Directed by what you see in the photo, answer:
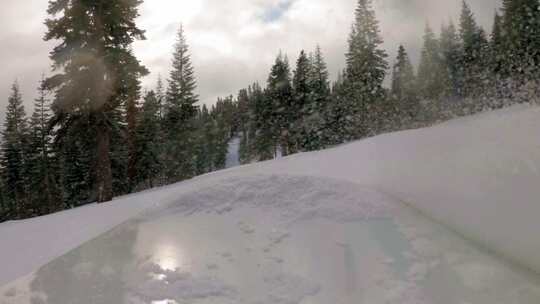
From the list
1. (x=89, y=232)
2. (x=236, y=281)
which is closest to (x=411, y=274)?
(x=236, y=281)

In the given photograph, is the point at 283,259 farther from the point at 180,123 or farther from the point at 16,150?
the point at 16,150

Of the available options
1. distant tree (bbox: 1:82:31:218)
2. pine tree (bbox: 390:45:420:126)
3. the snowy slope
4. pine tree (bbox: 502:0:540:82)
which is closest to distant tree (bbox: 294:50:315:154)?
pine tree (bbox: 390:45:420:126)

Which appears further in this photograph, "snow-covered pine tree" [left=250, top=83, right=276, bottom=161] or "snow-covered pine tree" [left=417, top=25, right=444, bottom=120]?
"snow-covered pine tree" [left=250, top=83, right=276, bottom=161]

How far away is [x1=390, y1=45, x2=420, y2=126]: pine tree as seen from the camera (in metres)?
44.3

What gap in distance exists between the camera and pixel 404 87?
4941 centimetres

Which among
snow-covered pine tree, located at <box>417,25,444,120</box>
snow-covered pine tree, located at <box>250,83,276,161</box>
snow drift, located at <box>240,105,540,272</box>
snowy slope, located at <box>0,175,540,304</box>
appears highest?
snow-covered pine tree, located at <box>417,25,444,120</box>

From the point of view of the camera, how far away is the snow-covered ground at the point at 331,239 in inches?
218

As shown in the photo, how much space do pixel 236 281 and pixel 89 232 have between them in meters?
4.12

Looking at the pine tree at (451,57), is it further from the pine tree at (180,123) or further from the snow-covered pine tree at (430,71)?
the pine tree at (180,123)

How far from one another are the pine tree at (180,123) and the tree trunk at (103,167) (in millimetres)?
21530

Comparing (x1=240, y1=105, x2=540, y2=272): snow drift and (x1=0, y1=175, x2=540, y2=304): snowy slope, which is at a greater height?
(x1=240, y1=105, x2=540, y2=272): snow drift

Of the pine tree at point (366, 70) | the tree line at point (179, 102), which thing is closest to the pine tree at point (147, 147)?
the tree line at point (179, 102)

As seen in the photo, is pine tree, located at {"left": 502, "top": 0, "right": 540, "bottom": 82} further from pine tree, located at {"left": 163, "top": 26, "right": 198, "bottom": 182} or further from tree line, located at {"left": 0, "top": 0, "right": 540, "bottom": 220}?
pine tree, located at {"left": 163, "top": 26, "right": 198, "bottom": 182}

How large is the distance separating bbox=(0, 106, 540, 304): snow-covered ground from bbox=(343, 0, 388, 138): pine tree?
99.6ft
